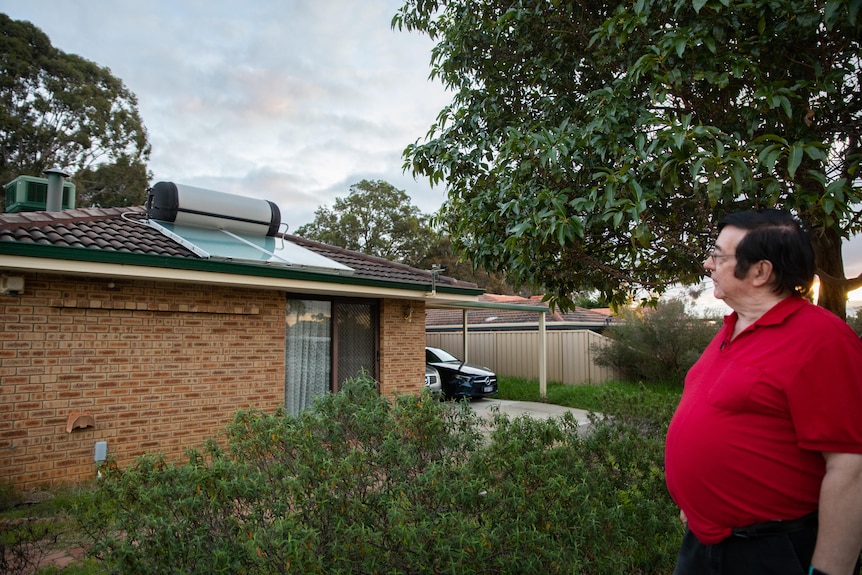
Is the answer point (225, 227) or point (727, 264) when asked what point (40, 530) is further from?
point (225, 227)

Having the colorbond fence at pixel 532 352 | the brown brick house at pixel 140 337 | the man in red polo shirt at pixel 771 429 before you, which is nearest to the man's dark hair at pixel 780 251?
the man in red polo shirt at pixel 771 429

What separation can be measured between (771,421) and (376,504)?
1889mm

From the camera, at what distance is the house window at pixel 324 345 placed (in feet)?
28.7

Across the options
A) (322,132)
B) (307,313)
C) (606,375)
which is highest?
(322,132)

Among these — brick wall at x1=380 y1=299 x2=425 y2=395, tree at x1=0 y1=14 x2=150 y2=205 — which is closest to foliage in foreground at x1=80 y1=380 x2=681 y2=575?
brick wall at x1=380 y1=299 x2=425 y2=395

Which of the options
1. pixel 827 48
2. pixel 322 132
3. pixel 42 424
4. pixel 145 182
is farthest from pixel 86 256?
pixel 145 182

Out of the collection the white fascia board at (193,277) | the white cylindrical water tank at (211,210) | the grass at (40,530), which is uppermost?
the white cylindrical water tank at (211,210)

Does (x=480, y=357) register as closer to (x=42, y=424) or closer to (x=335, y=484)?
(x=42, y=424)

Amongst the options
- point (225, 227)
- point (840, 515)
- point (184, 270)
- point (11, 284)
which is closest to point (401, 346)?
point (225, 227)

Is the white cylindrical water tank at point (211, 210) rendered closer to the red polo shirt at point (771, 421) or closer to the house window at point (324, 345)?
the house window at point (324, 345)

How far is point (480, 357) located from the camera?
2084cm

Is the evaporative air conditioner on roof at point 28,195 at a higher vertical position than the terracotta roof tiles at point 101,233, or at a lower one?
higher

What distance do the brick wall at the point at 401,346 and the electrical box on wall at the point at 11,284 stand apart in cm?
496

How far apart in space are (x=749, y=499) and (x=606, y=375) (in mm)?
16884
